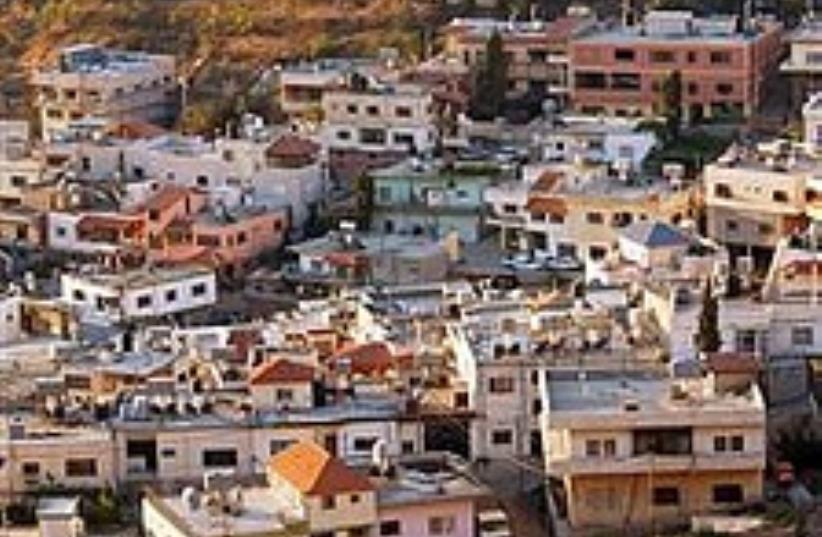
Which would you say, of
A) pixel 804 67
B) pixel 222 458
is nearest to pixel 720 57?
pixel 804 67

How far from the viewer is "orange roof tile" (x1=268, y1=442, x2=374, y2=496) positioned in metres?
16.6

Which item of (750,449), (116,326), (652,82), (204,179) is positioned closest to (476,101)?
(652,82)

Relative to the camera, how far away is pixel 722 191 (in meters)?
24.5

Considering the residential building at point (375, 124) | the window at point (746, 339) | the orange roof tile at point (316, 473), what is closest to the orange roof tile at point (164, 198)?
the residential building at point (375, 124)

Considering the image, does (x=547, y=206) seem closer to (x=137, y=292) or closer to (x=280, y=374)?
(x=137, y=292)

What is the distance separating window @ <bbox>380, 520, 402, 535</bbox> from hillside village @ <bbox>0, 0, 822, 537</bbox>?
1 cm

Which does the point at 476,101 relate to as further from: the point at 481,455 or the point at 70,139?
the point at 481,455

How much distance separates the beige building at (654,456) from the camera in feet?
58.2

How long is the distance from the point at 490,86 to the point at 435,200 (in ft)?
12.9

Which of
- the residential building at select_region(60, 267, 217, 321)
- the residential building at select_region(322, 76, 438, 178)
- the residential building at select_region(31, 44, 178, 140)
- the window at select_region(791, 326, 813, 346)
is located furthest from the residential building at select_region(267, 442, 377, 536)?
the residential building at select_region(31, 44, 178, 140)

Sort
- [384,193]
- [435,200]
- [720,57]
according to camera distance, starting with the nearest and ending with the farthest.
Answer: [435,200] → [384,193] → [720,57]

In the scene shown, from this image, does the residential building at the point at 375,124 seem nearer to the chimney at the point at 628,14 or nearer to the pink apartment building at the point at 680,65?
the pink apartment building at the point at 680,65

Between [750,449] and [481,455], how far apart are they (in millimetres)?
2194

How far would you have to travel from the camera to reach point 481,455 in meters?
19.2
